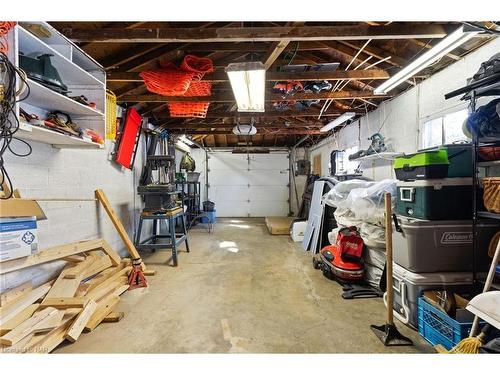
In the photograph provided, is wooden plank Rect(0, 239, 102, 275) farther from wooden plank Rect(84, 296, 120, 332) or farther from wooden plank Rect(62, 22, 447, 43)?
wooden plank Rect(62, 22, 447, 43)

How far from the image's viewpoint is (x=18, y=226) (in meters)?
1.73

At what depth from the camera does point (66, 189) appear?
2670mm

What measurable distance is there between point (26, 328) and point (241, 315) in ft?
5.25

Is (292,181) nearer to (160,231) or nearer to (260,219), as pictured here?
(260,219)

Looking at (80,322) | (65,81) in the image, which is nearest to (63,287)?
(80,322)

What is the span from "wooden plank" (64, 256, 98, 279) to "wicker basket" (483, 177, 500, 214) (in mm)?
3537

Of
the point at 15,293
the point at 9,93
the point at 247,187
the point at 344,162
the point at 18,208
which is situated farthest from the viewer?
the point at 247,187

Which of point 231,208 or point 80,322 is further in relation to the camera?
point 231,208

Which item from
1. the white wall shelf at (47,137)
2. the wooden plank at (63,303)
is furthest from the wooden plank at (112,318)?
the white wall shelf at (47,137)

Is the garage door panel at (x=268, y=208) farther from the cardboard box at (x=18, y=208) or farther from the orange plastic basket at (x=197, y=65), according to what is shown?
the cardboard box at (x=18, y=208)

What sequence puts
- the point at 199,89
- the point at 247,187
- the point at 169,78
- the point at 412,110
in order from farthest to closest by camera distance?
the point at 247,187 < the point at 199,89 < the point at 412,110 < the point at 169,78

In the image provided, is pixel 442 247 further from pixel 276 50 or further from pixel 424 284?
pixel 276 50

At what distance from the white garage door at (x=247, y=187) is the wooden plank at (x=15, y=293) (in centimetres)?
665

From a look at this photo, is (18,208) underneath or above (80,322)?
above
